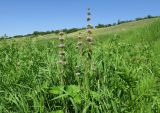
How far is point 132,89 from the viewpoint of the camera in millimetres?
3736

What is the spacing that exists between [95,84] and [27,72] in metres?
0.91

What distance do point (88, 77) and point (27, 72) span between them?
2.66 feet

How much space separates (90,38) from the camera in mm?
3676

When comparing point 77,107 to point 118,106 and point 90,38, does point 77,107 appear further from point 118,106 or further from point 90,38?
point 90,38

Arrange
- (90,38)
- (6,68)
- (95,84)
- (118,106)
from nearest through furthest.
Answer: (118,106), (90,38), (95,84), (6,68)

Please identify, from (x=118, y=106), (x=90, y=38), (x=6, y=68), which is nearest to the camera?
(x=118, y=106)

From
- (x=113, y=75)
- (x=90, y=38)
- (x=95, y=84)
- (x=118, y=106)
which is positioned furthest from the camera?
(x=113, y=75)

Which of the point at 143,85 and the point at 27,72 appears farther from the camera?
the point at 27,72

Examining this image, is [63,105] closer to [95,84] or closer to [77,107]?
[77,107]

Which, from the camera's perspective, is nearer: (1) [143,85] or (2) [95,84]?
(1) [143,85]

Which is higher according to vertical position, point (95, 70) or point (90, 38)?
point (90, 38)

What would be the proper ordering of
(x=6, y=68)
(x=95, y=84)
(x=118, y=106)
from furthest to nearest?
(x=6, y=68)
(x=95, y=84)
(x=118, y=106)

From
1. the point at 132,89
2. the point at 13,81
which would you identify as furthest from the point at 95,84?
the point at 13,81

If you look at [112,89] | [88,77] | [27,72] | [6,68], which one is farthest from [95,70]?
[6,68]
